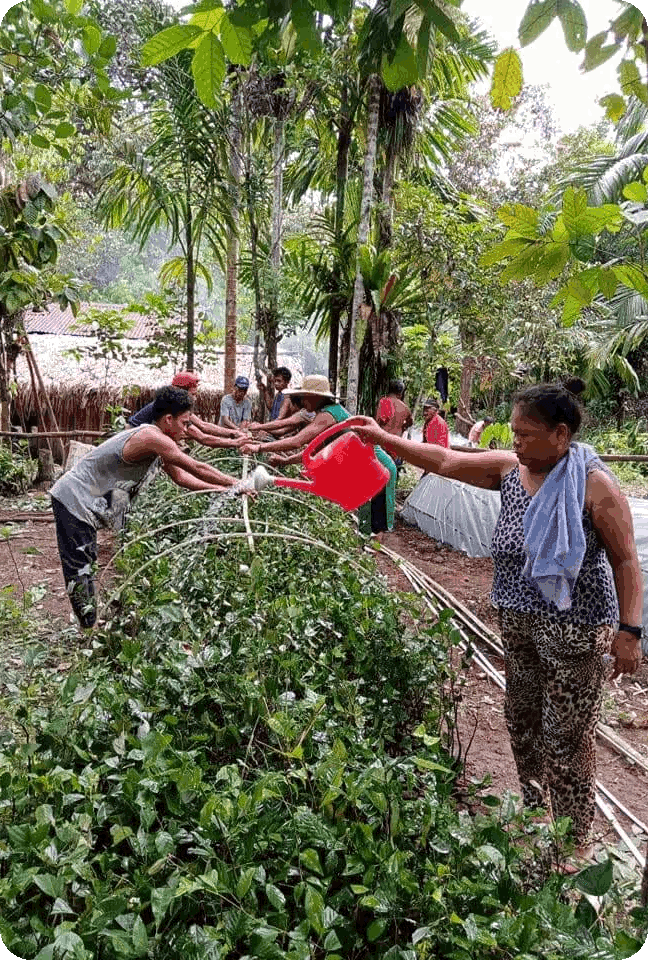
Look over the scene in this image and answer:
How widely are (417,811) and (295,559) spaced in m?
1.81

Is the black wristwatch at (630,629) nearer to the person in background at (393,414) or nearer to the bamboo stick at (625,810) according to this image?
the bamboo stick at (625,810)

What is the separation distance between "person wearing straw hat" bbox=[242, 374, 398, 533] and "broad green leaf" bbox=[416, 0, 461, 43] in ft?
8.82

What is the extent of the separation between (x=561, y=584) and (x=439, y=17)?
5.14 feet

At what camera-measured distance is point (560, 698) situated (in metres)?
2.27

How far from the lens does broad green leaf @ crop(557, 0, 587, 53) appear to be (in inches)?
44.1

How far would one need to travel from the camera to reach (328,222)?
9023 mm

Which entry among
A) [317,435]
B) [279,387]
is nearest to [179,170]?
[279,387]

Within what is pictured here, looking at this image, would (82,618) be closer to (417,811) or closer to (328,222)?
(417,811)

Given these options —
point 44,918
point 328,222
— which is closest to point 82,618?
point 44,918

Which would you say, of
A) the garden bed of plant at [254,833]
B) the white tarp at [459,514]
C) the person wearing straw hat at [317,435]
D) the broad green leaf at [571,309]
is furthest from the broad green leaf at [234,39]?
the white tarp at [459,514]

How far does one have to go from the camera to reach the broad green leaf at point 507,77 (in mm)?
1229

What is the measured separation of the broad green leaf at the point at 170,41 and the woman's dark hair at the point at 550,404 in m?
1.42

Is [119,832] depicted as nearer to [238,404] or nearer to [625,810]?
[625,810]

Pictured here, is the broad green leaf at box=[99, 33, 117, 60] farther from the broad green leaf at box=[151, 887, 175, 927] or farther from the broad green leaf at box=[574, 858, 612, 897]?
the broad green leaf at box=[574, 858, 612, 897]
